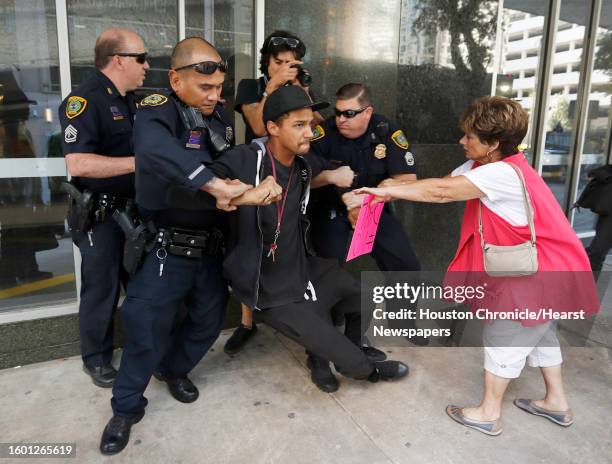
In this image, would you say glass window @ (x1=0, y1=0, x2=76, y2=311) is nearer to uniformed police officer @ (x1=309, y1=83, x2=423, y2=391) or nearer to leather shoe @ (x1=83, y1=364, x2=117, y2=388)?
leather shoe @ (x1=83, y1=364, x2=117, y2=388)

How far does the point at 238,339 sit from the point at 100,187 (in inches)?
55.5

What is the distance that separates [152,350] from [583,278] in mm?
2187

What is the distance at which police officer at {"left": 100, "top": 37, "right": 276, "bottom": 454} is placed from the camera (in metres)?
2.27

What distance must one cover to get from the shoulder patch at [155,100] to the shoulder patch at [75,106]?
58cm

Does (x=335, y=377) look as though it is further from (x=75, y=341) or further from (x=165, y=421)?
(x=75, y=341)

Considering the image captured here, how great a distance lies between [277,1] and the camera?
3.73 metres

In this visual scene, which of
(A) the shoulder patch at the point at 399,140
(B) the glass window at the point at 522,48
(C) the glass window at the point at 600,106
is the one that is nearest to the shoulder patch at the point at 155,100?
(A) the shoulder patch at the point at 399,140

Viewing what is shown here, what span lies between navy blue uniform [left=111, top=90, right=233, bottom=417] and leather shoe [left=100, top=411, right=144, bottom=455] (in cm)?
4

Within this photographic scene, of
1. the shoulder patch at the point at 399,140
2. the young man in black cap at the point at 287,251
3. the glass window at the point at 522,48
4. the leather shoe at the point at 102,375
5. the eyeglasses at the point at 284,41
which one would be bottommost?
the leather shoe at the point at 102,375

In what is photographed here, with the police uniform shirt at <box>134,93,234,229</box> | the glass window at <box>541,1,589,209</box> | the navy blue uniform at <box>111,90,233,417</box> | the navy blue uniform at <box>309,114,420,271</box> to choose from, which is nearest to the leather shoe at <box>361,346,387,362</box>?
the navy blue uniform at <box>309,114,420,271</box>

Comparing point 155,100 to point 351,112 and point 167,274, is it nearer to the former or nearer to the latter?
point 167,274

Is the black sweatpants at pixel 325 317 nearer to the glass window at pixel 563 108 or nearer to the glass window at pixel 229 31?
the glass window at pixel 229 31

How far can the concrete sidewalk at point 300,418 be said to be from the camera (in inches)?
99.3

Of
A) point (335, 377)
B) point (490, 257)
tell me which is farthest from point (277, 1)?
point (335, 377)
